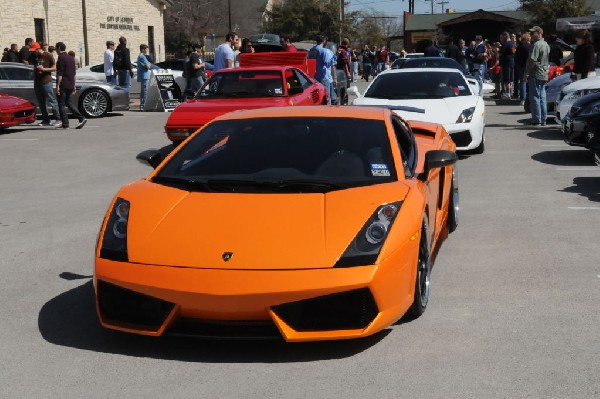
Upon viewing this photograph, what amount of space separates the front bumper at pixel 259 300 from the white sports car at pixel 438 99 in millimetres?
7852

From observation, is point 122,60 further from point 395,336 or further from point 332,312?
point 332,312

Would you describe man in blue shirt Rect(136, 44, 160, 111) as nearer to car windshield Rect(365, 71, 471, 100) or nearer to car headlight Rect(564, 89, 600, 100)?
car windshield Rect(365, 71, 471, 100)

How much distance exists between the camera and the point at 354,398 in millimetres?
4039

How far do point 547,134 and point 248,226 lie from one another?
12534 mm

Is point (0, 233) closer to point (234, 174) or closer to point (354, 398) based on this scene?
point (234, 174)

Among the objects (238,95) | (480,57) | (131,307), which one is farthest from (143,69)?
(131,307)

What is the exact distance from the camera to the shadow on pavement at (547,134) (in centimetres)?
1575

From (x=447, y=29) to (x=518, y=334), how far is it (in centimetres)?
6258

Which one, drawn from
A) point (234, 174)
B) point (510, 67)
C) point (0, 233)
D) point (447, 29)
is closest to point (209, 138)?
point (234, 174)

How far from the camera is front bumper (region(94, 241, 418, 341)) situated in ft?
14.4

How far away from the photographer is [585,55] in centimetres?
1747

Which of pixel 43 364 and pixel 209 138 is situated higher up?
pixel 209 138

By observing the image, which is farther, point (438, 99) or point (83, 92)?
point (83, 92)

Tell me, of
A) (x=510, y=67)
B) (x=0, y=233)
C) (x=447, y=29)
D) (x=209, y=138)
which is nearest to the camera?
(x=209, y=138)
